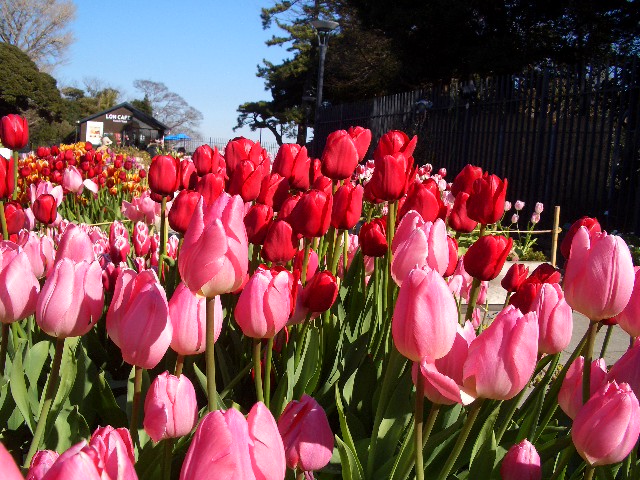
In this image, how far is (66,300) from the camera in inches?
36.4

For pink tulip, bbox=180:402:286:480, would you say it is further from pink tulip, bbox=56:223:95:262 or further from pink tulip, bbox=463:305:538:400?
pink tulip, bbox=56:223:95:262

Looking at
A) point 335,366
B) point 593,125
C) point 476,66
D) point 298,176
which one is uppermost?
point 476,66

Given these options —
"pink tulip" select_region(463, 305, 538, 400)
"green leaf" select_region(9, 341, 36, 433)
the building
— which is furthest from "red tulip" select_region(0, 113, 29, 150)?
the building

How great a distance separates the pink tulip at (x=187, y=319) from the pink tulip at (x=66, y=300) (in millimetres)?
114

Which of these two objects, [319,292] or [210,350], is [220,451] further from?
[319,292]

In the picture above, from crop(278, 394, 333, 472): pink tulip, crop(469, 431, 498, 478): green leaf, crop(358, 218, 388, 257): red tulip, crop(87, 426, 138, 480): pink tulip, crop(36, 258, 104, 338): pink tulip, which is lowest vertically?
crop(469, 431, 498, 478): green leaf

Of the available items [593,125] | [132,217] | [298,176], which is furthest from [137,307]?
[593,125]

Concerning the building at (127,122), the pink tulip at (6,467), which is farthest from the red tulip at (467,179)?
the building at (127,122)

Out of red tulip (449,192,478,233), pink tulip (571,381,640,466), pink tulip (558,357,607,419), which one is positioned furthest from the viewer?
red tulip (449,192,478,233)

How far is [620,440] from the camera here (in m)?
0.76

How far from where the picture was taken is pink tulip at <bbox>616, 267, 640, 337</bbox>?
983mm

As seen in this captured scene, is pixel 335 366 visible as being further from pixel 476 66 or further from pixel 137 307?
pixel 476 66

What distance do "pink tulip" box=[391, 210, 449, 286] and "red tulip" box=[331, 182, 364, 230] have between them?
36 cm

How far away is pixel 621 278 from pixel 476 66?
1816cm
